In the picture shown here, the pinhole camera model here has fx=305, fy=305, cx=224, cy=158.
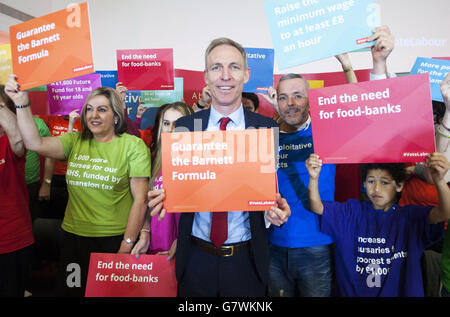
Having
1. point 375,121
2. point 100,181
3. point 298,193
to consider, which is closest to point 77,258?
point 100,181

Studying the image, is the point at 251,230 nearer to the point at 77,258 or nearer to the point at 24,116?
the point at 77,258

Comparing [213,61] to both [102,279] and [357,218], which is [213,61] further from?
[102,279]

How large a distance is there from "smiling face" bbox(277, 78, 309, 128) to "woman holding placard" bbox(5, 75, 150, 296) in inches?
34.1

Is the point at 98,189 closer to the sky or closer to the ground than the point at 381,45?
closer to the ground

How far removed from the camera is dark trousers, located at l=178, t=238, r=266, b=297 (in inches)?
52.8

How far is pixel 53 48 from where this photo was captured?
155 centimetres

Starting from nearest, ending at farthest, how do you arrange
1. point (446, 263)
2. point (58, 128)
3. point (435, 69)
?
1. point (446, 263)
2. point (435, 69)
3. point (58, 128)

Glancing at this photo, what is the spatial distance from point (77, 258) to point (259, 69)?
6.26 feet

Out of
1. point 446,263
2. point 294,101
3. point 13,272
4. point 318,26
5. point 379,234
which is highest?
point 318,26

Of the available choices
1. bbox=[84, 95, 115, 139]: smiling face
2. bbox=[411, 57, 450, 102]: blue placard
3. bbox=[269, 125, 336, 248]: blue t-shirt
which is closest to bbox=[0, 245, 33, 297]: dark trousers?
bbox=[84, 95, 115, 139]: smiling face

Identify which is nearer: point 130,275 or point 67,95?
point 130,275

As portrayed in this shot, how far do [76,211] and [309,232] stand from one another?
132 cm
